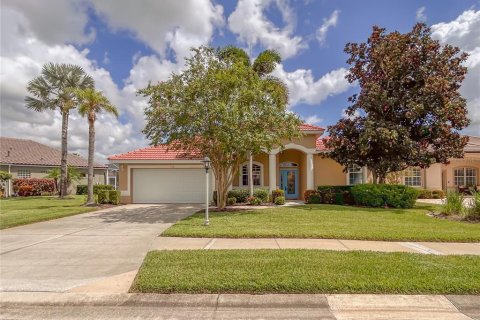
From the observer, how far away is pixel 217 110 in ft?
38.4

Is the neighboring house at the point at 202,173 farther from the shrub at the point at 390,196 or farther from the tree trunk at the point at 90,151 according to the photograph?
the shrub at the point at 390,196

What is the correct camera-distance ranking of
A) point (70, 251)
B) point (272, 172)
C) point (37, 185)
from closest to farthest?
point (70, 251) → point (272, 172) → point (37, 185)

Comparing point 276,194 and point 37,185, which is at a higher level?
point 37,185

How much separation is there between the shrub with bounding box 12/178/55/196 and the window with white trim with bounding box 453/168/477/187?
34.8 metres

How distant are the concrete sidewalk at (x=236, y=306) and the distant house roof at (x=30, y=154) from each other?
29.9 meters

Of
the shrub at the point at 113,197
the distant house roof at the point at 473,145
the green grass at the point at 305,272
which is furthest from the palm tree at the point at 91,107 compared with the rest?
the distant house roof at the point at 473,145

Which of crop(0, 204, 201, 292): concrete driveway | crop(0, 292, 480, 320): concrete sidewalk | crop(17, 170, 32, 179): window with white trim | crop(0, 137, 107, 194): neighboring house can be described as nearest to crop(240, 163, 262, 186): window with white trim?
crop(0, 204, 201, 292): concrete driveway

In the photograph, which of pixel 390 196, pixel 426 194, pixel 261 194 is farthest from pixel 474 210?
pixel 426 194

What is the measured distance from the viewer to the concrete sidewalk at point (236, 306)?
4.11 meters

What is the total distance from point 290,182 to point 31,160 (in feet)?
85.8

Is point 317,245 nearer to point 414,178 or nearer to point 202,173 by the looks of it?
point 202,173

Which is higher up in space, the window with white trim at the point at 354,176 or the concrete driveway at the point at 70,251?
the window with white trim at the point at 354,176

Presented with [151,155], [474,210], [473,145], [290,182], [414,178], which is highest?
[473,145]

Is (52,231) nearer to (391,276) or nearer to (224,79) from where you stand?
(224,79)
